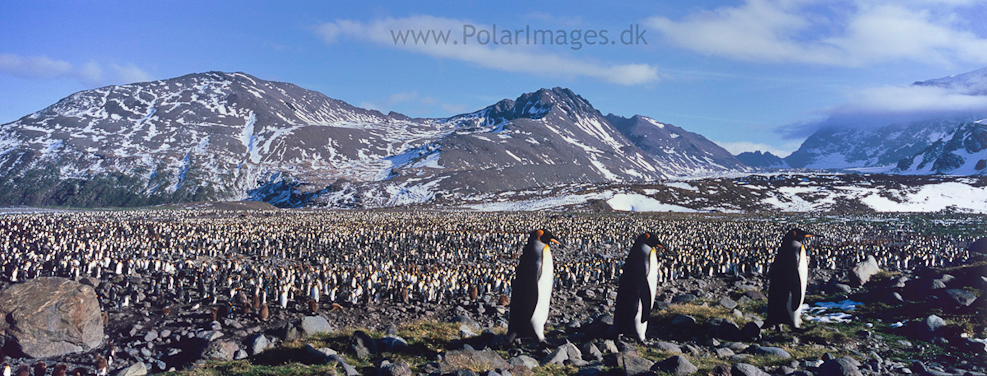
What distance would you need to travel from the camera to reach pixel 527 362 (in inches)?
328

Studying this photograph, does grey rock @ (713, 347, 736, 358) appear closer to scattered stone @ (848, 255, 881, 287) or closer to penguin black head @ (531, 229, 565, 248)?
penguin black head @ (531, 229, 565, 248)

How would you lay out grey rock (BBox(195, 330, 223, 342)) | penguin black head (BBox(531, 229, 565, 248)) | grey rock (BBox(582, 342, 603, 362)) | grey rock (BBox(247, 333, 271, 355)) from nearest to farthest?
grey rock (BBox(582, 342, 603, 362)) → penguin black head (BBox(531, 229, 565, 248)) → grey rock (BBox(247, 333, 271, 355)) → grey rock (BBox(195, 330, 223, 342))

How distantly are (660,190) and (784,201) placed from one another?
63.6 ft

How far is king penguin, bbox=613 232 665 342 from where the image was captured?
10188mm

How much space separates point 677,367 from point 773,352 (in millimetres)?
2983

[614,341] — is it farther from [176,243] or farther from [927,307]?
[176,243]

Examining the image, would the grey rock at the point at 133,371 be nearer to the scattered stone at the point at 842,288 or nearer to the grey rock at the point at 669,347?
the grey rock at the point at 669,347

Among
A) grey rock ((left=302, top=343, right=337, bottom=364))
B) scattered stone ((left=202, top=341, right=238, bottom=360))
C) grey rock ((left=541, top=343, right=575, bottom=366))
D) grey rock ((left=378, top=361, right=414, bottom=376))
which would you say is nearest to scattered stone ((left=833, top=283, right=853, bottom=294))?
grey rock ((left=541, top=343, right=575, bottom=366))

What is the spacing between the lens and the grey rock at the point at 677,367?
745 cm

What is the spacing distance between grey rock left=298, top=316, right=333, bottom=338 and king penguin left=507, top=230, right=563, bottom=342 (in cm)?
453

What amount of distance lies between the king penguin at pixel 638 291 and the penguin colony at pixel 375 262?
22mm

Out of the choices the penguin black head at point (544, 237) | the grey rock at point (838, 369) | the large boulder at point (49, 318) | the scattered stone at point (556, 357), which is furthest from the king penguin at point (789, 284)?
the large boulder at point (49, 318)

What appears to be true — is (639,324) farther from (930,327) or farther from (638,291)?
(930,327)

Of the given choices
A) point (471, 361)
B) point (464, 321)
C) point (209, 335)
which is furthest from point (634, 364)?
point (209, 335)
